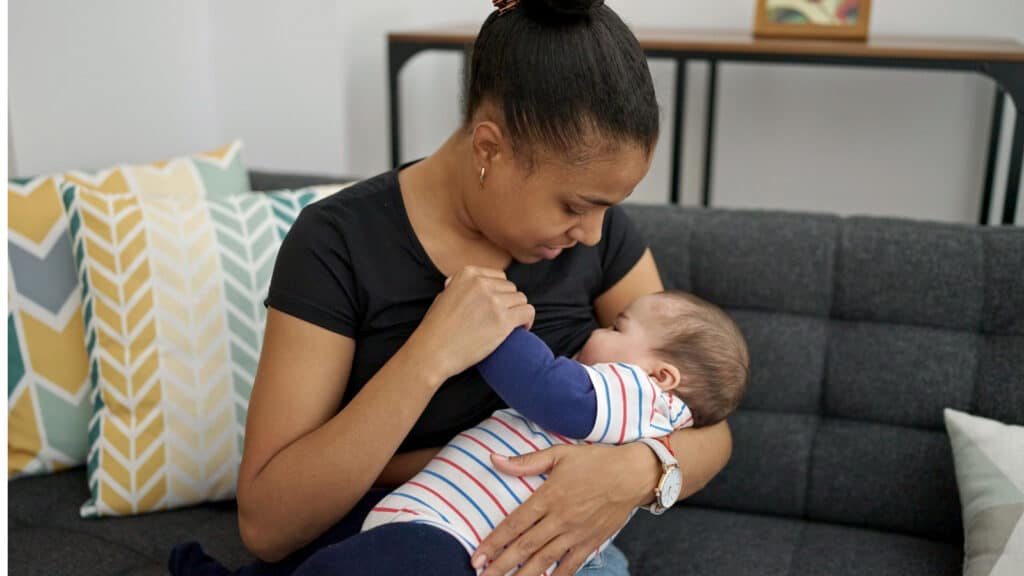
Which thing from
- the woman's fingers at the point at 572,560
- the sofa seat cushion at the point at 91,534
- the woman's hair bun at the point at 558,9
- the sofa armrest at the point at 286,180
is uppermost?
the woman's hair bun at the point at 558,9

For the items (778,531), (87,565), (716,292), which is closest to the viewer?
(87,565)

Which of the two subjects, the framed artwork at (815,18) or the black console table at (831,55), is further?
the framed artwork at (815,18)

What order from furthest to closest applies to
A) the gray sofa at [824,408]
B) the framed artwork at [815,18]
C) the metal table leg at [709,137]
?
the metal table leg at [709,137], the framed artwork at [815,18], the gray sofa at [824,408]

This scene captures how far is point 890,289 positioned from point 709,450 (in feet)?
1.60

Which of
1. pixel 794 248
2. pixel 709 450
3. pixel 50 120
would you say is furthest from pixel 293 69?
pixel 709 450

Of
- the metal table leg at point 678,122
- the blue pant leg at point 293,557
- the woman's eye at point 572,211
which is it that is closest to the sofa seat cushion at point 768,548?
the blue pant leg at point 293,557

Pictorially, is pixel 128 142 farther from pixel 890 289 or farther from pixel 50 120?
pixel 890 289

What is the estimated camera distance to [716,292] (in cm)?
191

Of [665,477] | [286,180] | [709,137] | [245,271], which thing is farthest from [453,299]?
[709,137]

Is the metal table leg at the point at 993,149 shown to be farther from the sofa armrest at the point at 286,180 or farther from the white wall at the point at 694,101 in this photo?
the sofa armrest at the point at 286,180

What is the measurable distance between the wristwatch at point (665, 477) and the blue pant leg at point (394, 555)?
30 centimetres

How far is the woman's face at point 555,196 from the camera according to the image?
1.29 meters

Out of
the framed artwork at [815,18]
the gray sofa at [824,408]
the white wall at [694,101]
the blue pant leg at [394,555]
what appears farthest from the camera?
the white wall at [694,101]

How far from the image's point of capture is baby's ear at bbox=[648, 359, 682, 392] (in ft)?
4.75
